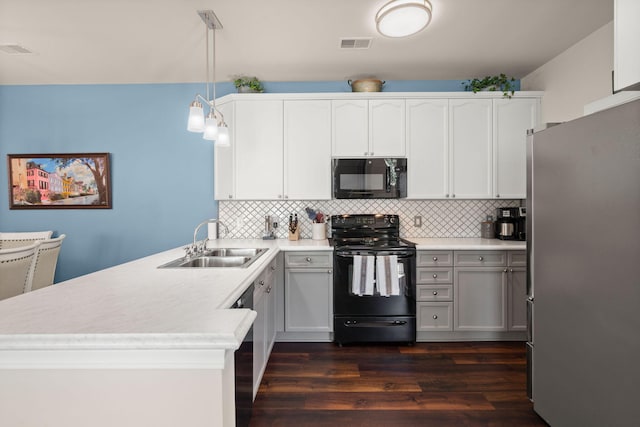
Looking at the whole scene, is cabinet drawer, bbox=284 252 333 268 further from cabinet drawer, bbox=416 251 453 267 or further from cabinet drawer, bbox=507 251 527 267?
cabinet drawer, bbox=507 251 527 267

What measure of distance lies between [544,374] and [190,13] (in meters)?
3.17

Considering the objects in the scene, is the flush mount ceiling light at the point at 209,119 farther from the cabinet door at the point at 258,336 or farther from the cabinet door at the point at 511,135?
the cabinet door at the point at 511,135

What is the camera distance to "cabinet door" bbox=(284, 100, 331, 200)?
11.2 ft

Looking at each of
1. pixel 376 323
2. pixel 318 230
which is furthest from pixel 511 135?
pixel 376 323

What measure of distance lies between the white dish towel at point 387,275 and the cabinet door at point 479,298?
0.58 metres

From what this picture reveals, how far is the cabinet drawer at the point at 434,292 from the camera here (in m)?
3.14

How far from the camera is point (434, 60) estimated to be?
3.19 metres

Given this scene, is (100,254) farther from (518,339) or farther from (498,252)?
(518,339)

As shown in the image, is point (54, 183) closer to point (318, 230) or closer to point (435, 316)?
point (318, 230)

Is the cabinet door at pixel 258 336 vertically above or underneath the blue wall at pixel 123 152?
underneath

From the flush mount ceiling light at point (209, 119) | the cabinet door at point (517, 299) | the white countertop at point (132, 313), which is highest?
the flush mount ceiling light at point (209, 119)

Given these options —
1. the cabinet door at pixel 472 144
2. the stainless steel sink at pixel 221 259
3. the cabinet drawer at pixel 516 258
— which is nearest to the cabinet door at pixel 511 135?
the cabinet door at pixel 472 144

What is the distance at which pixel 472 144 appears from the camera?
3.41m

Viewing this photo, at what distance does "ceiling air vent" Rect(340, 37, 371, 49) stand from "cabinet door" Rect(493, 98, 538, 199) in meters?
1.48
